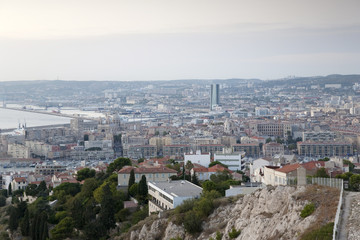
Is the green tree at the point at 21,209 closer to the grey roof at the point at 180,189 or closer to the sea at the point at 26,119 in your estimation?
the grey roof at the point at 180,189

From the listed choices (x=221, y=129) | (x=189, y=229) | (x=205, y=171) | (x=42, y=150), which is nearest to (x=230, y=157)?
(x=205, y=171)

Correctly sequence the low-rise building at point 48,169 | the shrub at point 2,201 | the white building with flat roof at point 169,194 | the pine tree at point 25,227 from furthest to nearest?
the low-rise building at point 48,169, the shrub at point 2,201, the pine tree at point 25,227, the white building with flat roof at point 169,194

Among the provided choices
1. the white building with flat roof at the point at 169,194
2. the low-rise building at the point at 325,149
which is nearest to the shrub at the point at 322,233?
the white building with flat roof at the point at 169,194

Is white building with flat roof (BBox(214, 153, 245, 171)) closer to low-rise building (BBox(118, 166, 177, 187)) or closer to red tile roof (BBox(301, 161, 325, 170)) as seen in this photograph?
red tile roof (BBox(301, 161, 325, 170))

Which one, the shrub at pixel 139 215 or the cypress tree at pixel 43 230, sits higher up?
the shrub at pixel 139 215

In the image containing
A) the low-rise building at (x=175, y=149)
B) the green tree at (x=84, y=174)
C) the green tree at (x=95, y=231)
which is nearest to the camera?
the green tree at (x=95, y=231)

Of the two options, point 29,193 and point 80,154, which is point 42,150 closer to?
point 80,154

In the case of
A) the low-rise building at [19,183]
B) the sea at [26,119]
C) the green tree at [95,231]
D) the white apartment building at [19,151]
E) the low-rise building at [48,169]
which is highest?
the green tree at [95,231]

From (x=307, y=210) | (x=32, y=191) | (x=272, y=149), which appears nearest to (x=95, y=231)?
(x=307, y=210)

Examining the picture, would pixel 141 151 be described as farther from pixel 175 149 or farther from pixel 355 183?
pixel 355 183
